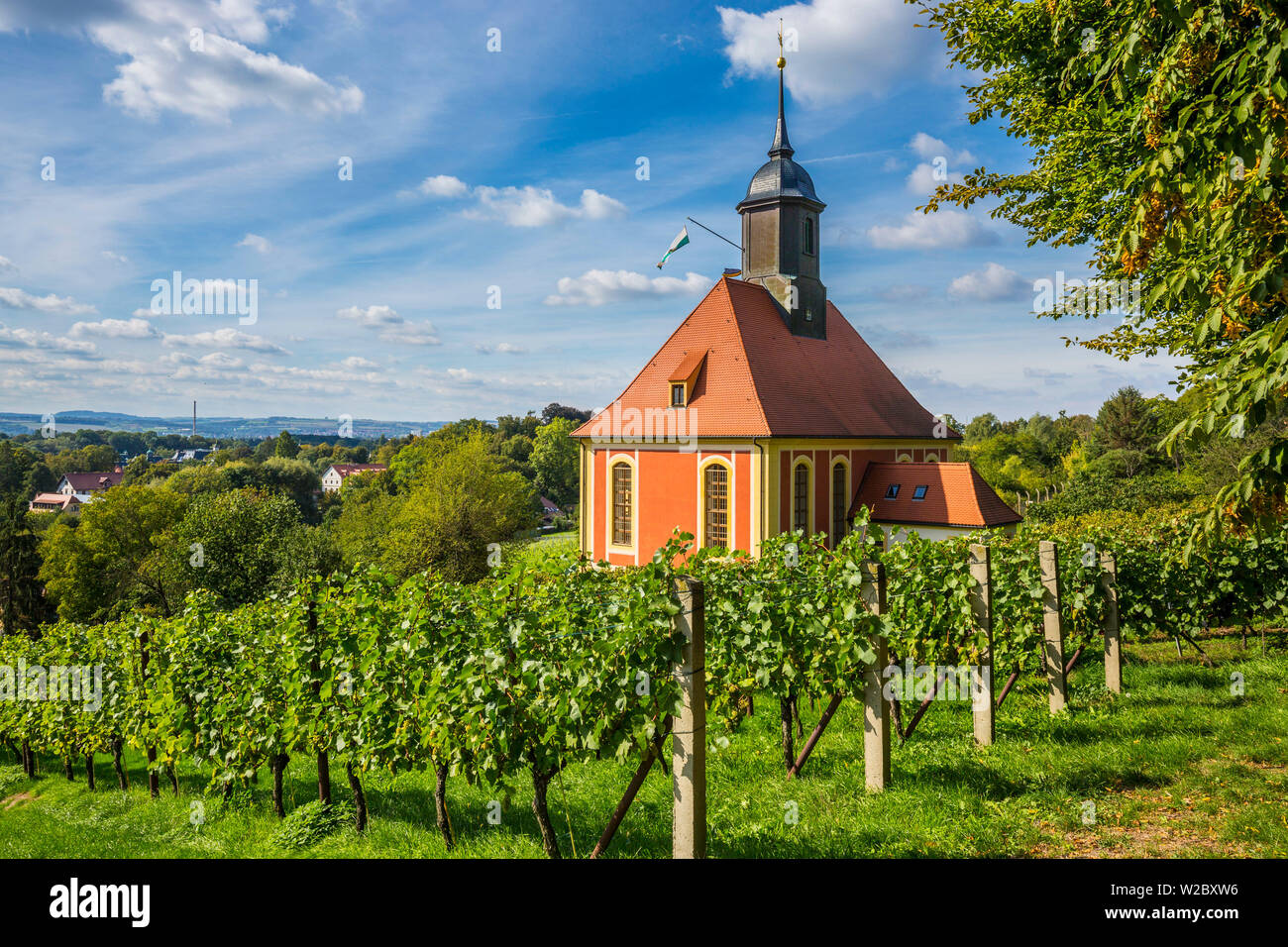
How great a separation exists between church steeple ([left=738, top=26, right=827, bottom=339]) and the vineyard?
1819 centimetres

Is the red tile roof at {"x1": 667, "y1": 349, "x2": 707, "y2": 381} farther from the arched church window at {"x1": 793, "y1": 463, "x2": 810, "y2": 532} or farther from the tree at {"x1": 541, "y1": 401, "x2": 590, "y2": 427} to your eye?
the tree at {"x1": 541, "y1": 401, "x2": 590, "y2": 427}

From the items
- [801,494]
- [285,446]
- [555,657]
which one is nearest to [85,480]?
[285,446]

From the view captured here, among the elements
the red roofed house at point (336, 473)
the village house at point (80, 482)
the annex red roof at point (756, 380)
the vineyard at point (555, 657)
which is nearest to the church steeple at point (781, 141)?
the annex red roof at point (756, 380)

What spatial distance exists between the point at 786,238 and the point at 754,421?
8449mm

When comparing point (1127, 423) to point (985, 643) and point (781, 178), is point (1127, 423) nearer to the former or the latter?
point (781, 178)

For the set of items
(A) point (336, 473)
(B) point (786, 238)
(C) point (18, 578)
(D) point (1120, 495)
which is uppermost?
(B) point (786, 238)

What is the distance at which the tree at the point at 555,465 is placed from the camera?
81.1 meters

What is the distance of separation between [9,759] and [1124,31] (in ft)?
64.5

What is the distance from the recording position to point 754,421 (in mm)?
21703

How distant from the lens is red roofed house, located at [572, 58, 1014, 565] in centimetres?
2197

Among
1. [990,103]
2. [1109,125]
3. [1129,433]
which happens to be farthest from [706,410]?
[1129,433]

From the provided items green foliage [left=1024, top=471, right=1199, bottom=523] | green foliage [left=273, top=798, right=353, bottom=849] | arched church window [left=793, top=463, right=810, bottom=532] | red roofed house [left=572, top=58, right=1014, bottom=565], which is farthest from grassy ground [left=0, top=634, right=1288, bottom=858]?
green foliage [left=1024, top=471, right=1199, bottom=523]

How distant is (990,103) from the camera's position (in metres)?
13.8
